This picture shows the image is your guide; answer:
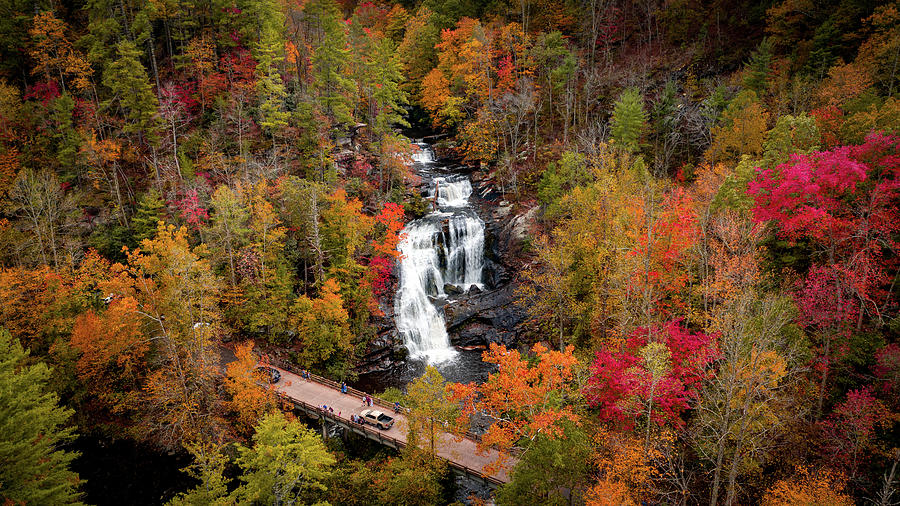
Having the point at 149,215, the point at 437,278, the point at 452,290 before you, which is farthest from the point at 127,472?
the point at 452,290

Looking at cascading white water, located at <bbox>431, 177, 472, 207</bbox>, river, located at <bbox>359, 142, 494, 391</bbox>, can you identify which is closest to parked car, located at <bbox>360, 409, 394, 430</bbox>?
river, located at <bbox>359, 142, 494, 391</bbox>

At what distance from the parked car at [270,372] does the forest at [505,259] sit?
212 centimetres

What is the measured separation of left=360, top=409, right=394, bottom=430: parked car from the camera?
1164 inches

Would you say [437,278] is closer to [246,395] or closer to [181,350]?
[246,395]

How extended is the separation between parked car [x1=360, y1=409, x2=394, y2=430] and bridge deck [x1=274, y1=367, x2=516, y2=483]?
0.99 ft

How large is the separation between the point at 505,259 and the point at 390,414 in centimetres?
2022

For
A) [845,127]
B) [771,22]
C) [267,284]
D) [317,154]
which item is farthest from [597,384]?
[771,22]

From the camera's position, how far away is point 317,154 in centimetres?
4475

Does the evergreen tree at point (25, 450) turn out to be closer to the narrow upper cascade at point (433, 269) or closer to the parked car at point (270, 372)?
the parked car at point (270, 372)

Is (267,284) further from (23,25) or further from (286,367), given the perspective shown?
(23,25)

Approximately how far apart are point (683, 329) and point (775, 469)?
27.0 ft

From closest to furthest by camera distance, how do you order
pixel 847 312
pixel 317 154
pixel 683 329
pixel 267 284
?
pixel 847 312
pixel 683 329
pixel 267 284
pixel 317 154

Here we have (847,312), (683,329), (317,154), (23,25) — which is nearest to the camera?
(847,312)

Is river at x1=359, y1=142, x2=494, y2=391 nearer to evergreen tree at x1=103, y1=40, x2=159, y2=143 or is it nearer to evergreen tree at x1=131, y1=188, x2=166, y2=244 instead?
evergreen tree at x1=131, y1=188, x2=166, y2=244
